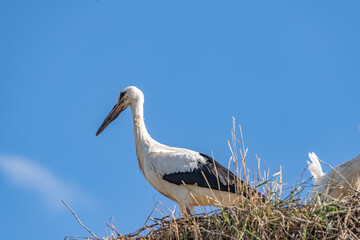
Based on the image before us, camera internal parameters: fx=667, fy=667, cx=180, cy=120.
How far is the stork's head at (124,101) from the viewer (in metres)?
9.35

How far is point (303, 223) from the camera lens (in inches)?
181

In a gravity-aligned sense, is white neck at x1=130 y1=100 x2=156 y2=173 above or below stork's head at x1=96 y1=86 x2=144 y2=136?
below

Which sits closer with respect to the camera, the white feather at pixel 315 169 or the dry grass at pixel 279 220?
the dry grass at pixel 279 220

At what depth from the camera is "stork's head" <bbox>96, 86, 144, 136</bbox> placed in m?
9.35

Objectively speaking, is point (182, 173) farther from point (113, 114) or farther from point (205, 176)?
point (113, 114)

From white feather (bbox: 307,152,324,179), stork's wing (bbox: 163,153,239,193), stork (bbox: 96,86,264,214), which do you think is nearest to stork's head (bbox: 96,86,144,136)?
stork (bbox: 96,86,264,214)

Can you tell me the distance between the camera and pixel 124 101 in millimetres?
9516

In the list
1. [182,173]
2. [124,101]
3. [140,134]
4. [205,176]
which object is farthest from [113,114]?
[205,176]

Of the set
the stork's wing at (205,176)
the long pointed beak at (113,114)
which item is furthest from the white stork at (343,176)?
the long pointed beak at (113,114)

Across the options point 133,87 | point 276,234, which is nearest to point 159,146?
point 133,87

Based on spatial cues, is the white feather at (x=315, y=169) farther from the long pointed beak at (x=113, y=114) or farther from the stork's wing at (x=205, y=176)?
the long pointed beak at (x=113, y=114)

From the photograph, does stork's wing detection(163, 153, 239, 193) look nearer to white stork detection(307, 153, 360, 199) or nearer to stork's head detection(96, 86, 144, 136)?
white stork detection(307, 153, 360, 199)

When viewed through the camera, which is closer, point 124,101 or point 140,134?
point 140,134

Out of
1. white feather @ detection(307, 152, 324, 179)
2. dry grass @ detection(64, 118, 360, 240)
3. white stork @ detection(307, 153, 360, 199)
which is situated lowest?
dry grass @ detection(64, 118, 360, 240)
